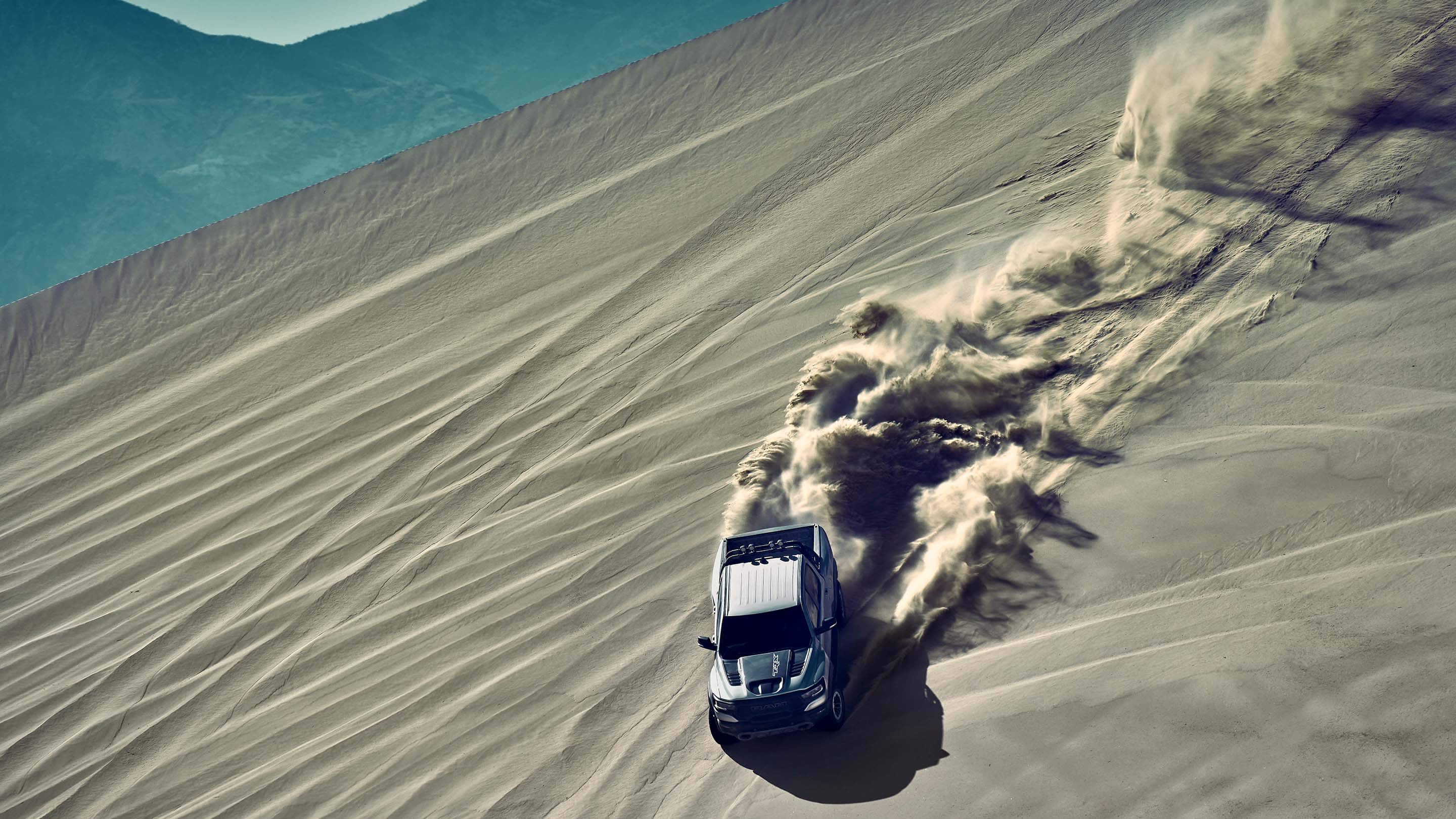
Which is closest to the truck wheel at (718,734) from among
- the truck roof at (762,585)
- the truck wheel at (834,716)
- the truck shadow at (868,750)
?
the truck shadow at (868,750)

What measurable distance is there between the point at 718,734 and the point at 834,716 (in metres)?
1.25

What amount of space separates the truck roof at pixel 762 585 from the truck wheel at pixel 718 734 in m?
1.07

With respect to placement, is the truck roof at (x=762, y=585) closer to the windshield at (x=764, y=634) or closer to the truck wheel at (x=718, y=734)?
the windshield at (x=764, y=634)

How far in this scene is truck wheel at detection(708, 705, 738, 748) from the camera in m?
9.36

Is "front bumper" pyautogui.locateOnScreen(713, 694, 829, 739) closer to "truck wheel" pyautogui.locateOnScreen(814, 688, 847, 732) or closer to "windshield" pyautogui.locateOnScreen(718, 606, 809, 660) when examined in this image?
"truck wheel" pyautogui.locateOnScreen(814, 688, 847, 732)

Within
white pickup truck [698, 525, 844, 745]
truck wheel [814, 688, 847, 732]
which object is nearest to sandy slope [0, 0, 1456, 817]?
truck wheel [814, 688, 847, 732]

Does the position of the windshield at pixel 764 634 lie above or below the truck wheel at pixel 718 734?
above

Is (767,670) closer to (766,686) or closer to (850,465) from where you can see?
(766,686)

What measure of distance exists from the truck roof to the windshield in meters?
0.07

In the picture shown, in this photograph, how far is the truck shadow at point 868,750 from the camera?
8992 millimetres

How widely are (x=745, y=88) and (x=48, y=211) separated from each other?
97134 millimetres

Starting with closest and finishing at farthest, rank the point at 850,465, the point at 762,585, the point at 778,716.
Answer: the point at 778,716
the point at 762,585
the point at 850,465

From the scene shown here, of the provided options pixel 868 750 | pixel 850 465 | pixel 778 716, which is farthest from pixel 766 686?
pixel 850 465

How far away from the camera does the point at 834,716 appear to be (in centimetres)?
917
